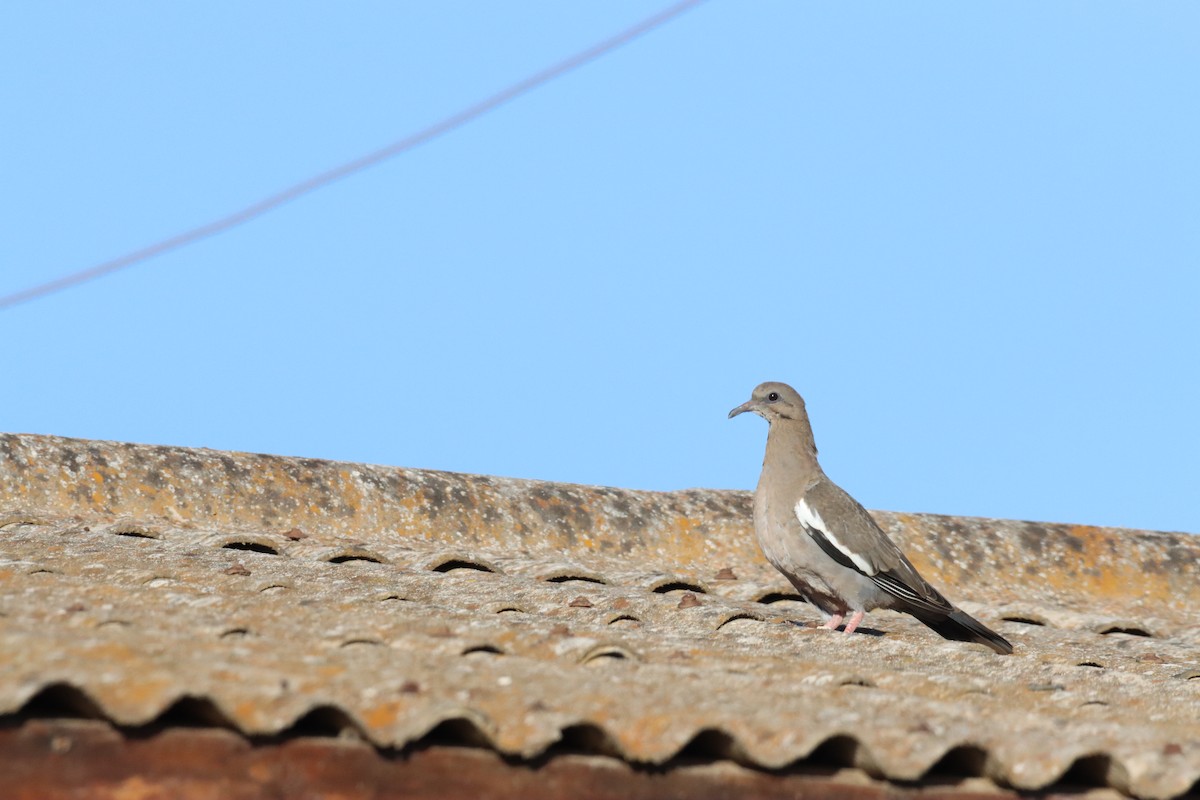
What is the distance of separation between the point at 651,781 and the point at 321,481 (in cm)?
570

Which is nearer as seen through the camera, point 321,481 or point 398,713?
point 398,713

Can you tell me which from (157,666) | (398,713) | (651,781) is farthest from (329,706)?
(651,781)

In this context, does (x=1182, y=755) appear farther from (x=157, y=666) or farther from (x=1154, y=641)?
(x=1154, y=641)

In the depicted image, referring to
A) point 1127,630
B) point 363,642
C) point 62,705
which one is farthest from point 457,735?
point 1127,630

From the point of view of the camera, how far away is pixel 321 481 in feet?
29.0

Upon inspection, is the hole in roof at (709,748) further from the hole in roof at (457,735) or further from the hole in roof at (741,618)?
the hole in roof at (741,618)

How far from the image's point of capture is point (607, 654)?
180 inches

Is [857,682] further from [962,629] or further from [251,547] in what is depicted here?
[251,547]

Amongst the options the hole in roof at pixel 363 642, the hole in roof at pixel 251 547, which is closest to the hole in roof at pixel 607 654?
the hole in roof at pixel 363 642

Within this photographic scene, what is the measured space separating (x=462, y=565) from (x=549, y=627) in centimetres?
214

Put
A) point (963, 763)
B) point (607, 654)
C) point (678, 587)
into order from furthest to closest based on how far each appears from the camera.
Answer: point (678, 587)
point (607, 654)
point (963, 763)

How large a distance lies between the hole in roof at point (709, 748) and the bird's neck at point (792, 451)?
363 cm

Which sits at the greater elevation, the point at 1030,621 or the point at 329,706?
the point at 1030,621

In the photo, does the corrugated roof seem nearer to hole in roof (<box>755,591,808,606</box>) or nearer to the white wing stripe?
hole in roof (<box>755,591,808,606</box>)
